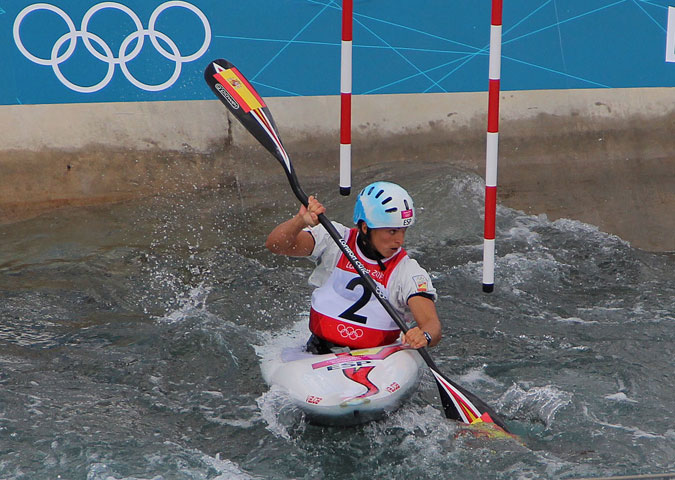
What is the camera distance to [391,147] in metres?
7.75

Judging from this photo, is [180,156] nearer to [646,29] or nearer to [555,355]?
[555,355]

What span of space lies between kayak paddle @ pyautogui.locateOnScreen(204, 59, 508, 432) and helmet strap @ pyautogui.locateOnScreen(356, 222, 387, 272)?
77 mm

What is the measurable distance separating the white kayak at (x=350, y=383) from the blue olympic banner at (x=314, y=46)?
3738 millimetres

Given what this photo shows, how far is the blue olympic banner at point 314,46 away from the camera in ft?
23.0

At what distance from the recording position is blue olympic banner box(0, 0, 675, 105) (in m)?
7.02

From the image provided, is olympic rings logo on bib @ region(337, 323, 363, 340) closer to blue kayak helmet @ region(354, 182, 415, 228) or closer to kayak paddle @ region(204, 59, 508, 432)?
kayak paddle @ region(204, 59, 508, 432)

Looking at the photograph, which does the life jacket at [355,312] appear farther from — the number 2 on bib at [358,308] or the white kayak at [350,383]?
the white kayak at [350,383]

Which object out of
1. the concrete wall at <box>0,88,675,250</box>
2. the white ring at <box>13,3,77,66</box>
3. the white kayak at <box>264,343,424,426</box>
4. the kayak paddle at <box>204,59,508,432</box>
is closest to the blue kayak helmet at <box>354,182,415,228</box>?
the kayak paddle at <box>204,59,508,432</box>

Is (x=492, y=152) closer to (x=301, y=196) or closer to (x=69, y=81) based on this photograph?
(x=301, y=196)

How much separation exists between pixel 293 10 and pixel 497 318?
3331 mm

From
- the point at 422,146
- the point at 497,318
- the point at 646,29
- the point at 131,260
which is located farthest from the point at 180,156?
the point at 646,29

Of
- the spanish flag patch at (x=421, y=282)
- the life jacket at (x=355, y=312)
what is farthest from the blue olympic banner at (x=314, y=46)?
the spanish flag patch at (x=421, y=282)

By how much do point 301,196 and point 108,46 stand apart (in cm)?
314

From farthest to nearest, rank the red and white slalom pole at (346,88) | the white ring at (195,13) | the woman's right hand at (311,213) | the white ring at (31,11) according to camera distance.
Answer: the white ring at (195,13), the white ring at (31,11), the red and white slalom pole at (346,88), the woman's right hand at (311,213)
